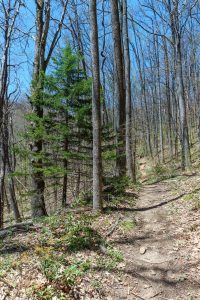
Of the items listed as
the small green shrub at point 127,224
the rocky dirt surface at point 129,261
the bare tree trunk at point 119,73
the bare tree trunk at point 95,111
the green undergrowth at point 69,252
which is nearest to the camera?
the rocky dirt surface at point 129,261

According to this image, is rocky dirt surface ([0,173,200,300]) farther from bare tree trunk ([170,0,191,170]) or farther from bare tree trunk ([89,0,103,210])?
bare tree trunk ([170,0,191,170])

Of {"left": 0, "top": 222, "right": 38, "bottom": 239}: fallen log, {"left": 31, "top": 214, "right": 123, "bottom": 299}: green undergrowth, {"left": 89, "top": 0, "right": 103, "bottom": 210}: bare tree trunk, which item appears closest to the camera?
{"left": 31, "top": 214, "right": 123, "bottom": 299}: green undergrowth

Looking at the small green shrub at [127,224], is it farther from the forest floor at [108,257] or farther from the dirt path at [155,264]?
the dirt path at [155,264]

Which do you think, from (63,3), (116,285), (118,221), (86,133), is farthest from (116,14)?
(116,285)

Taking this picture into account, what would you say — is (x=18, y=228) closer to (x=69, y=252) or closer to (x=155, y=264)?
(x=69, y=252)

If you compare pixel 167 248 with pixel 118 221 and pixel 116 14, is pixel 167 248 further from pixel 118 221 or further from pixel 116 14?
pixel 116 14

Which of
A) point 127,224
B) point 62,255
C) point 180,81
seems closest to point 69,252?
point 62,255

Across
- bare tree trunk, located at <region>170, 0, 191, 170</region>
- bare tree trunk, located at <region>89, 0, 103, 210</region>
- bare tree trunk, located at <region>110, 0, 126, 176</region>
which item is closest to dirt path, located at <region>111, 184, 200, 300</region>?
bare tree trunk, located at <region>89, 0, 103, 210</region>

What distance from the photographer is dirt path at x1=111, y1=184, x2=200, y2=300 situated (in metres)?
3.99

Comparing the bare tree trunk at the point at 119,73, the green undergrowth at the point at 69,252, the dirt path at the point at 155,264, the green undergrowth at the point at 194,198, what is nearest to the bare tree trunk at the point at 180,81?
the bare tree trunk at the point at 119,73

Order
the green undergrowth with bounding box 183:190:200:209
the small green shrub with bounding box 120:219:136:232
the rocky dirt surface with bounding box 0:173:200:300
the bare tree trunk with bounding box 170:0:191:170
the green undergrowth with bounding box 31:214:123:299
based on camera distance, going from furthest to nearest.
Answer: the bare tree trunk with bounding box 170:0:191:170, the green undergrowth with bounding box 183:190:200:209, the small green shrub with bounding box 120:219:136:232, the green undergrowth with bounding box 31:214:123:299, the rocky dirt surface with bounding box 0:173:200:300

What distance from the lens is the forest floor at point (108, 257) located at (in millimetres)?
3977

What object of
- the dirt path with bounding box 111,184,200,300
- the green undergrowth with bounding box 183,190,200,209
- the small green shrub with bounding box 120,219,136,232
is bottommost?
the dirt path with bounding box 111,184,200,300

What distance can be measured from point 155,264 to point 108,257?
0.83 meters
